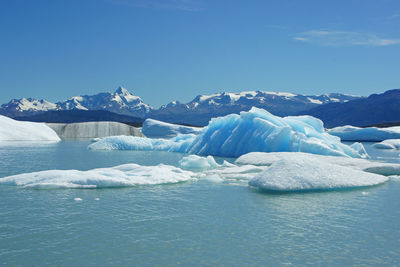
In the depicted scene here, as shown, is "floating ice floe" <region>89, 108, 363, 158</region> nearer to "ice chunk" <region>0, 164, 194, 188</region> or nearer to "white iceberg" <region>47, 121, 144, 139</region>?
"ice chunk" <region>0, 164, 194, 188</region>

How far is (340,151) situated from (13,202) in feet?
51.4

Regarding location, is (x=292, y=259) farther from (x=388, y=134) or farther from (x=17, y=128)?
(x=388, y=134)

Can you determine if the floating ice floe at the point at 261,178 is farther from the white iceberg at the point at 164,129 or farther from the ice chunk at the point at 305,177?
the white iceberg at the point at 164,129

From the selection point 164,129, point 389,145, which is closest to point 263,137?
point 389,145

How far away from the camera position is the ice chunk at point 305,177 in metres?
9.04

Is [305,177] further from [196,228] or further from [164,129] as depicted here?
[164,129]

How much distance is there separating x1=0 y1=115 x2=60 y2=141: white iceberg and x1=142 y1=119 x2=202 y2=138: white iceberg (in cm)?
2530

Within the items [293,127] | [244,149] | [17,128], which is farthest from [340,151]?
[17,128]

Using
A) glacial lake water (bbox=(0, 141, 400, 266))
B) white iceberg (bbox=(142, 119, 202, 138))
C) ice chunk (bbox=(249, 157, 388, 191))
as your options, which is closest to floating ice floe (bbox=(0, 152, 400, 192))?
ice chunk (bbox=(249, 157, 388, 191))

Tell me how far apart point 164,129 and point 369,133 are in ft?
107

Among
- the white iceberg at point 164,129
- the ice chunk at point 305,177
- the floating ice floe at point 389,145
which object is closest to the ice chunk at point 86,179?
the ice chunk at point 305,177

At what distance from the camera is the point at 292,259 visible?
15.4ft

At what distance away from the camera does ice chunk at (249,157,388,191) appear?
356 inches

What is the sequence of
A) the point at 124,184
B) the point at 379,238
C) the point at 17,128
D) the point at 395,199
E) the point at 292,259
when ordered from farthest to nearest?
the point at 17,128 → the point at 124,184 → the point at 395,199 → the point at 379,238 → the point at 292,259
